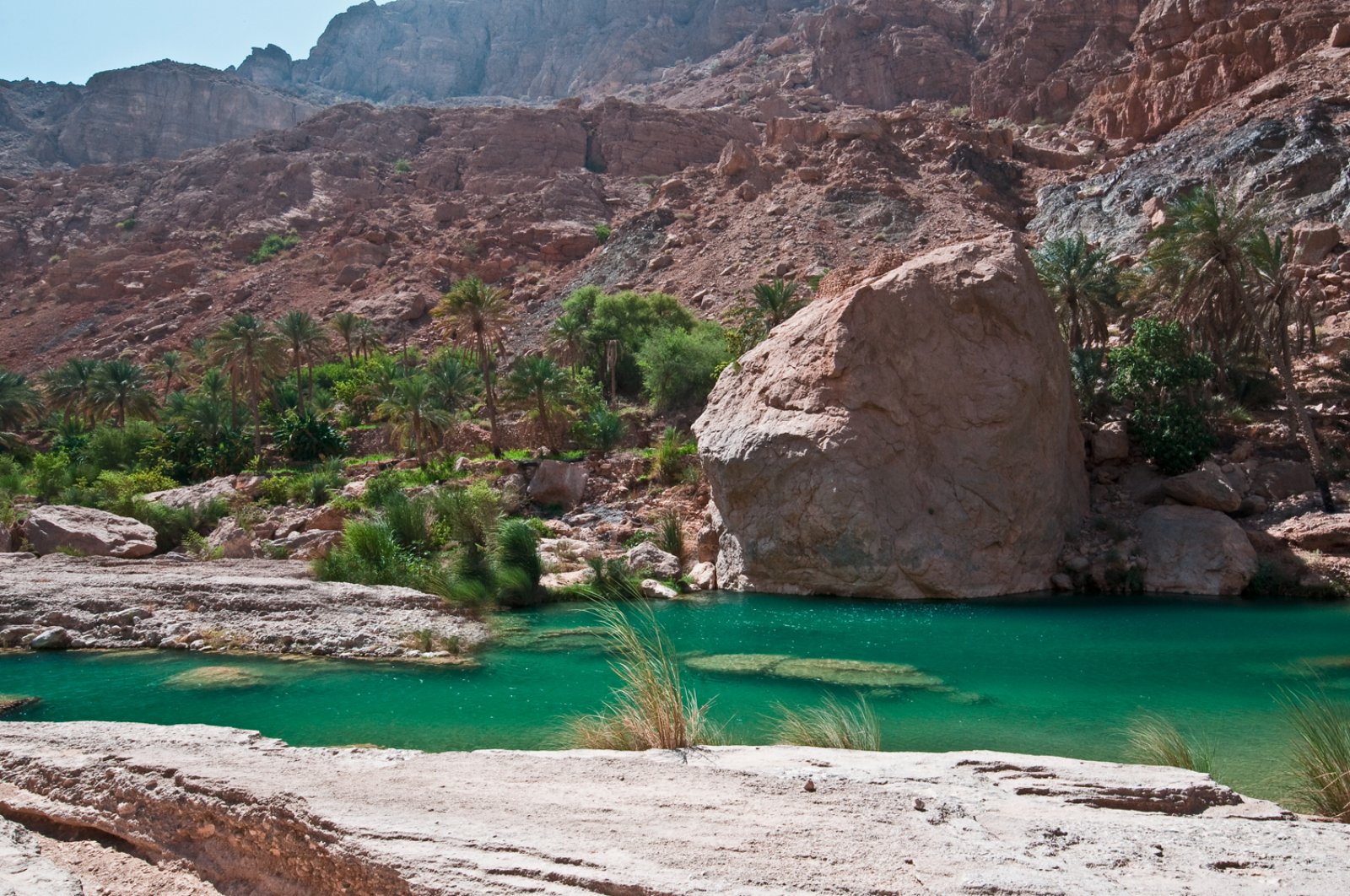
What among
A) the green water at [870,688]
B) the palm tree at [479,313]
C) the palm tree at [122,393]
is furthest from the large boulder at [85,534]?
the palm tree at [122,393]

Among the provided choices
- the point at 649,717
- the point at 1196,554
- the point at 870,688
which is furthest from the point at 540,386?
the point at 649,717

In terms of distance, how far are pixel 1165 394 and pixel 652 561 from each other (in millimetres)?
15141

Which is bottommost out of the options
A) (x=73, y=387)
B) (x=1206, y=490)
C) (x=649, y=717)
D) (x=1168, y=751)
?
(x=1168, y=751)

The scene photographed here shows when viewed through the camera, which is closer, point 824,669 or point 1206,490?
point 824,669

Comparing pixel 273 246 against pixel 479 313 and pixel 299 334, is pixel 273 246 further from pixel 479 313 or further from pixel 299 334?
pixel 479 313

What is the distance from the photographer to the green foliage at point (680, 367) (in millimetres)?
37781

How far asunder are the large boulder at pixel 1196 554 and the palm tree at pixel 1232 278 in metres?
3.81

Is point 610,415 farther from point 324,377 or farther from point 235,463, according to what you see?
point 324,377

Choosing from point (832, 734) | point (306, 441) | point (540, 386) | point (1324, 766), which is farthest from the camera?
point (306, 441)

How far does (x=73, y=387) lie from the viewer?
151 ft

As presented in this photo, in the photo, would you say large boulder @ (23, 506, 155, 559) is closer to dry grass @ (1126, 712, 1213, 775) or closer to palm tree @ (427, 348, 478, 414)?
palm tree @ (427, 348, 478, 414)

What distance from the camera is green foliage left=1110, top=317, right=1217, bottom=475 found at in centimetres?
2402

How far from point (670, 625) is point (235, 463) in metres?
26.3

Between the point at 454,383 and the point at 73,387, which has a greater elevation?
the point at 454,383
